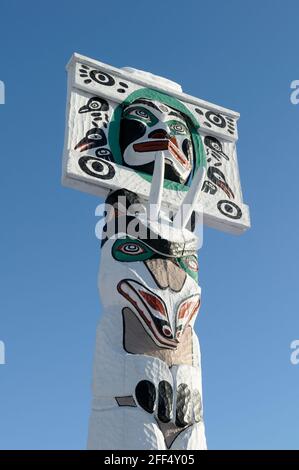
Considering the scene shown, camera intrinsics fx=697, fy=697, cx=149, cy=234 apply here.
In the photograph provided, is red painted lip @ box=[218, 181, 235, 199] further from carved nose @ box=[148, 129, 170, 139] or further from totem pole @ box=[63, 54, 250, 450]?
carved nose @ box=[148, 129, 170, 139]

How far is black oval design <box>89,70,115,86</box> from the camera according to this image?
8.91 meters

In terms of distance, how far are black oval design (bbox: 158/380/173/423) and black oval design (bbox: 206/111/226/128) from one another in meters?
4.46

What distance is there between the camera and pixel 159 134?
8625 mm

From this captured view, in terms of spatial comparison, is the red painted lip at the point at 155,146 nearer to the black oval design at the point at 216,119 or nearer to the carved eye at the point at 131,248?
the black oval design at the point at 216,119

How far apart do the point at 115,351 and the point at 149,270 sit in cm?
97

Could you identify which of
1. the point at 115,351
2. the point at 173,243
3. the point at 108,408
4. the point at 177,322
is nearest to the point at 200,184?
the point at 173,243

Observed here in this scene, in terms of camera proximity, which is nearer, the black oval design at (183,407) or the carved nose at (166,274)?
the black oval design at (183,407)

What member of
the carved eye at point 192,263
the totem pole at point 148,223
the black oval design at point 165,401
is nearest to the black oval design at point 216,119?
the totem pole at point 148,223

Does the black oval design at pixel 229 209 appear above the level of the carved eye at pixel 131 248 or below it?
above

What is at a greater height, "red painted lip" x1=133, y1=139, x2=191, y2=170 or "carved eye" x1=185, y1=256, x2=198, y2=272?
"red painted lip" x1=133, y1=139, x2=191, y2=170

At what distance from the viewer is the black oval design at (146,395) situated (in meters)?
6.36

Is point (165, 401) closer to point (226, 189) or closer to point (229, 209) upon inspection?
point (229, 209)

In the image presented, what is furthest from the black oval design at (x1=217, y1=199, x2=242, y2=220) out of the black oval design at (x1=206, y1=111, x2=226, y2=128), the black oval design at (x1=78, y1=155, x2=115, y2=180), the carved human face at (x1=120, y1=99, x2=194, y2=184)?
the black oval design at (x1=78, y1=155, x2=115, y2=180)
